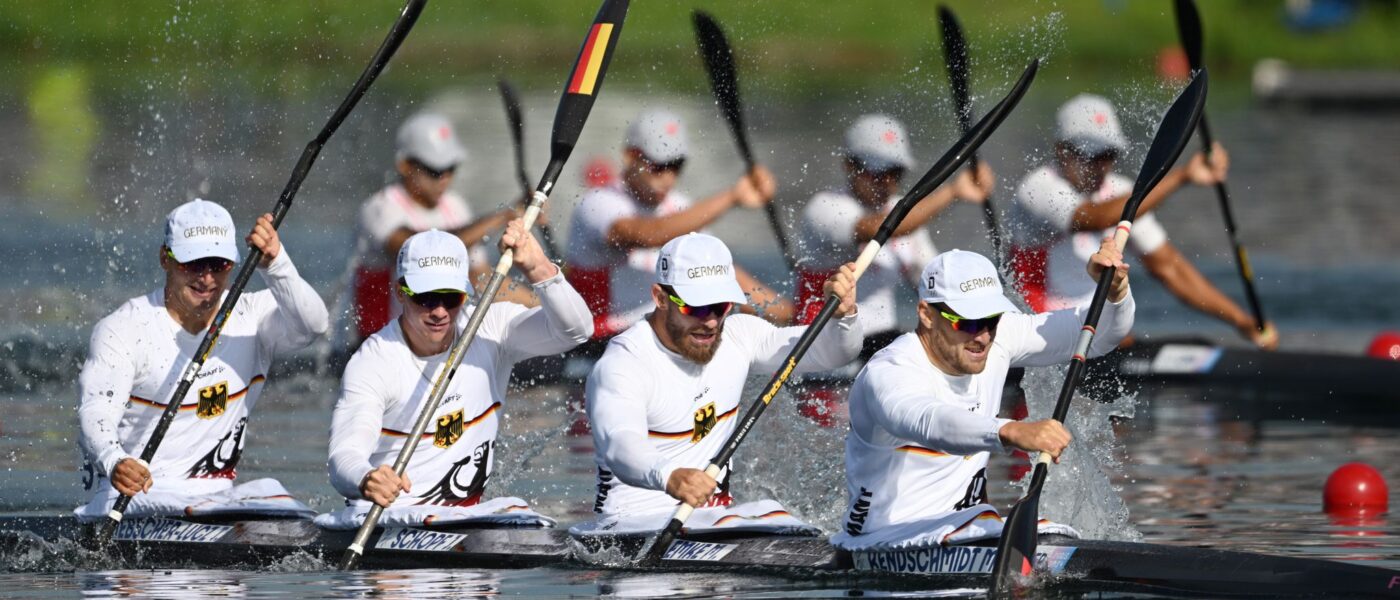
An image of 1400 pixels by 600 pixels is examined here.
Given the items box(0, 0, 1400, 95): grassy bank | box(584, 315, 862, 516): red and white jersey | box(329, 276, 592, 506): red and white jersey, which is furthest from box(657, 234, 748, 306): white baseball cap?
box(0, 0, 1400, 95): grassy bank

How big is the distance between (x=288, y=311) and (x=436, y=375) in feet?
3.64

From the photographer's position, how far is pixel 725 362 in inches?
395

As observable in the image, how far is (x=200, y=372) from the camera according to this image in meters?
10.7

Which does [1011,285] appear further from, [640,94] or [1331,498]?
[640,94]

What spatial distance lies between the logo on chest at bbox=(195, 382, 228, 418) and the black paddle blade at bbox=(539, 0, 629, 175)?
6.80 feet

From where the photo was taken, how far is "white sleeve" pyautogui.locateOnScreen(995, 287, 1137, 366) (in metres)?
9.85

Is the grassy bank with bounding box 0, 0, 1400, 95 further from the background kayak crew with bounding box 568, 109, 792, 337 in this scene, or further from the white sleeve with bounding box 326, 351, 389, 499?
the white sleeve with bounding box 326, 351, 389, 499

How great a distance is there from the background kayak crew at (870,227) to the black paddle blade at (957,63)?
61 centimetres

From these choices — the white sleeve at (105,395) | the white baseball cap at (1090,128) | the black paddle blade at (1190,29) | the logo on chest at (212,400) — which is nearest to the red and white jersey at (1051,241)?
the white baseball cap at (1090,128)

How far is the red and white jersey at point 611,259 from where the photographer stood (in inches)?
596

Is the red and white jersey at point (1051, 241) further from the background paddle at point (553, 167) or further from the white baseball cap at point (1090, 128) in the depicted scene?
the background paddle at point (553, 167)

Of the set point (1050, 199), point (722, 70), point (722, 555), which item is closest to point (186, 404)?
point (722, 555)

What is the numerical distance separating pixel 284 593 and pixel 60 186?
2131 cm

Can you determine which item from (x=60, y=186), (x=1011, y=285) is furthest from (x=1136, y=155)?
(x=60, y=186)
